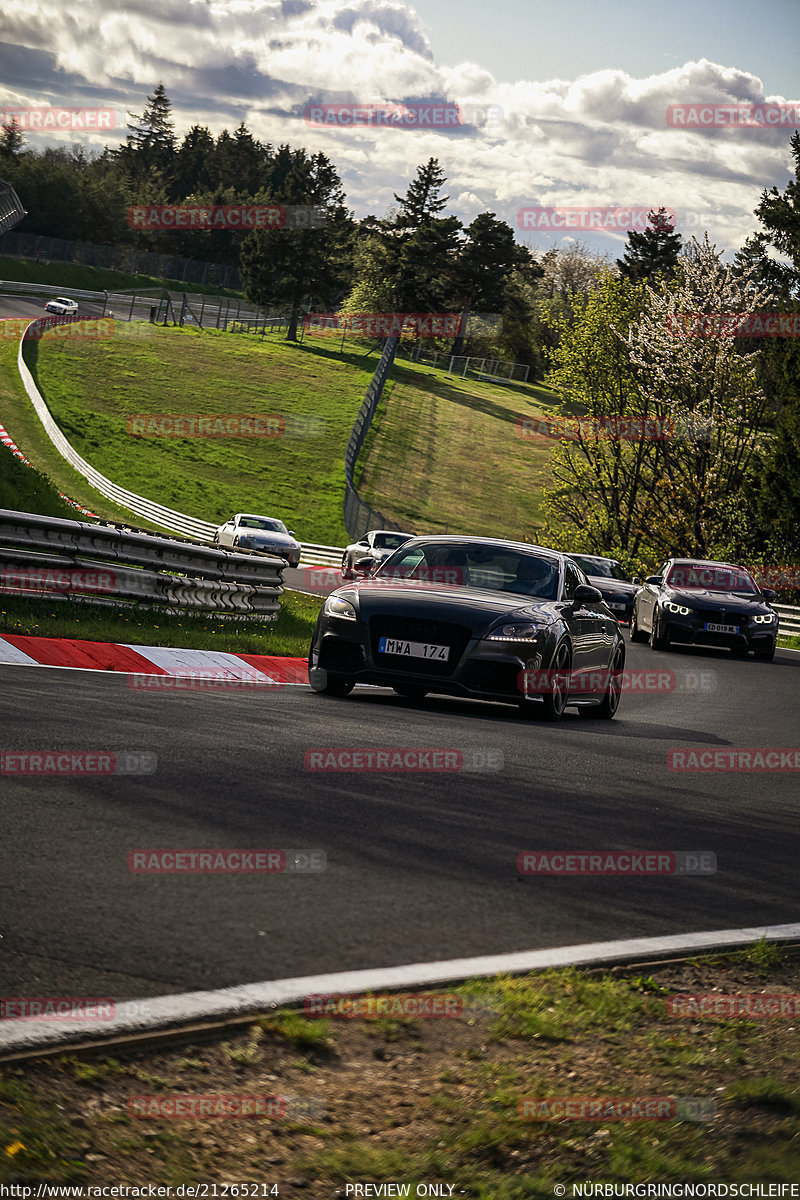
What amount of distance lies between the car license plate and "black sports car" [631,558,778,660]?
13.3m

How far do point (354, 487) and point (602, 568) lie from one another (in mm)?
27889

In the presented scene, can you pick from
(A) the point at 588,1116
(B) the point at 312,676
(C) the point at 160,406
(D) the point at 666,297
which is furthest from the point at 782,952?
(C) the point at 160,406

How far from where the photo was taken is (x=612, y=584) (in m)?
30.7

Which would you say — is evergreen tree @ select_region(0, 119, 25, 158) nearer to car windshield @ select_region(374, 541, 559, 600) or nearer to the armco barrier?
the armco barrier

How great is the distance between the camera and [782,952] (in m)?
5.23

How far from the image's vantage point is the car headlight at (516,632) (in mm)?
10586

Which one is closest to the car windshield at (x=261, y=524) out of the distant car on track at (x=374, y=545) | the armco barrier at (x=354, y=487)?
the distant car on track at (x=374, y=545)

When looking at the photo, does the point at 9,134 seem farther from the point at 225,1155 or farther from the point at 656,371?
the point at 225,1155

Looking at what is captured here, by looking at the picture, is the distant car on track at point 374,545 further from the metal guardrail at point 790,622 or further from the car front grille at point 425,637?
the car front grille at point 425,637

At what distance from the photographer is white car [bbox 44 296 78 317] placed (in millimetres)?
79312

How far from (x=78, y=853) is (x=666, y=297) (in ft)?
148

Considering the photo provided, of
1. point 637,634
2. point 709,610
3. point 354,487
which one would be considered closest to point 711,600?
point 709,610

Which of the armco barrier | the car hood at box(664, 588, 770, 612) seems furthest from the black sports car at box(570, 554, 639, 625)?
the armco barrier

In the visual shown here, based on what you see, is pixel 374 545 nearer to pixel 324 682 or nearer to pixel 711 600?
pixel 711 600
